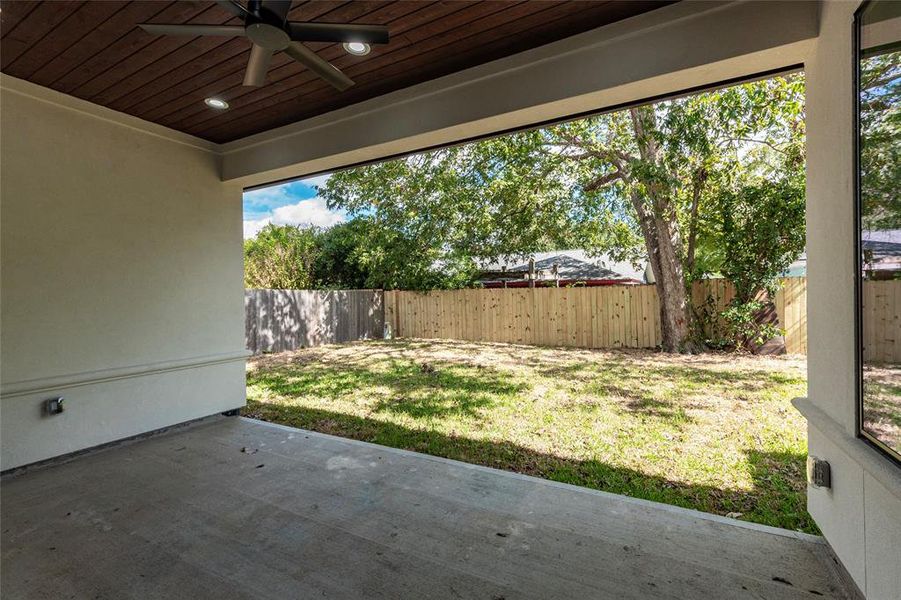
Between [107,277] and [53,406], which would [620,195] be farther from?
[53,406]

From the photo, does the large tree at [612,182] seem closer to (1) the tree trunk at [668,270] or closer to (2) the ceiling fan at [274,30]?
(1) the tree trunk at [668,270]

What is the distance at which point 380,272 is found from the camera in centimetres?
1095

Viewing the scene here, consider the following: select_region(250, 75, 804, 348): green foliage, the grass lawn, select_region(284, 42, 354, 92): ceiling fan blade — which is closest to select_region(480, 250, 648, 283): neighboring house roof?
select_region(250, 75, 804, 348): green foliage

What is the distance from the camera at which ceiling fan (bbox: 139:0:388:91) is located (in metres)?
1.79

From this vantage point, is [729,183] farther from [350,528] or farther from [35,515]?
[35,515]

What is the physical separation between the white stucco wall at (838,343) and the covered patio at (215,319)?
1 cm

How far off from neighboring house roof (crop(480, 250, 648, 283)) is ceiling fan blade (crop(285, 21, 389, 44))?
9.08 meters

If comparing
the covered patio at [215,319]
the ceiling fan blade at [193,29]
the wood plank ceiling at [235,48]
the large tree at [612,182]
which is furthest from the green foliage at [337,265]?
the ceiling fan blade at [193,29]

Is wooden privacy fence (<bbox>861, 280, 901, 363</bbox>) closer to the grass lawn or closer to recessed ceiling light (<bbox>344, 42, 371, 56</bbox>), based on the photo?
the grass lawn

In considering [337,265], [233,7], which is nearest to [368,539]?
[233,7]

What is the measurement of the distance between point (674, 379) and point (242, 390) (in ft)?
16.7

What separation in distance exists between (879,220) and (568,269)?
1054 centimetres

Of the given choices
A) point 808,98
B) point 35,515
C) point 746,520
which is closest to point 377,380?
point 35,515

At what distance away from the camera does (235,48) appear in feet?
8.05
